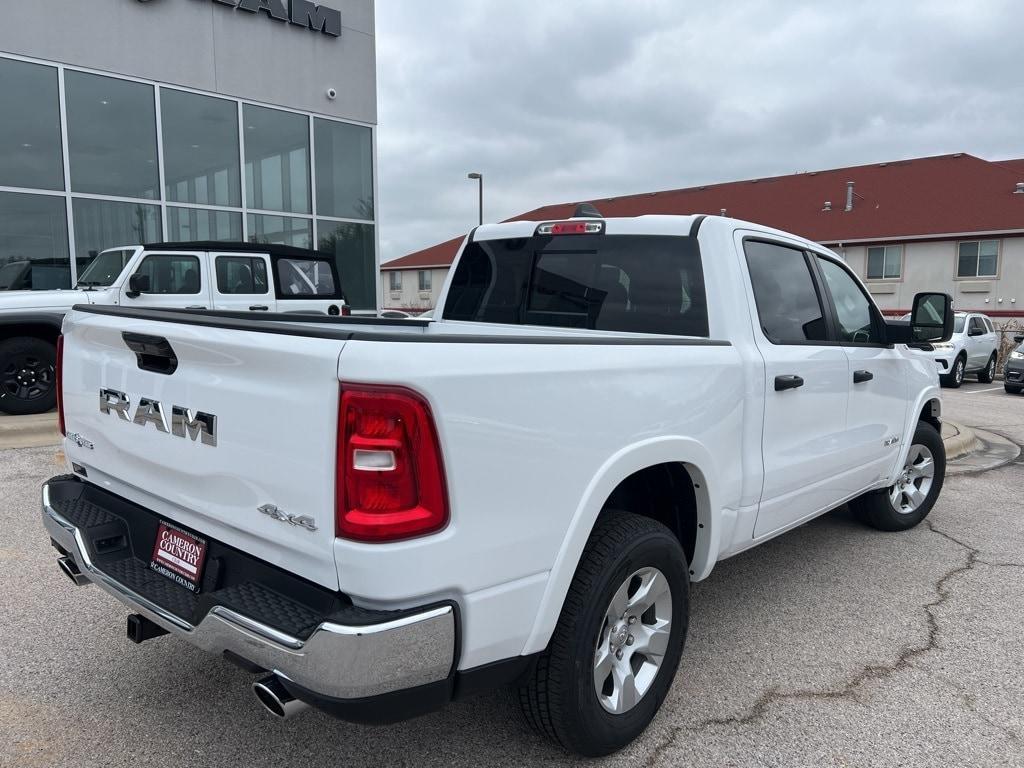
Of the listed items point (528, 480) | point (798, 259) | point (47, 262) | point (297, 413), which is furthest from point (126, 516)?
point (47, 262)

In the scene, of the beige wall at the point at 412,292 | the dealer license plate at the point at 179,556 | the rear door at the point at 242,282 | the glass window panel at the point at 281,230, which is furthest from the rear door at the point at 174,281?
the beige wall at the point at 412,292

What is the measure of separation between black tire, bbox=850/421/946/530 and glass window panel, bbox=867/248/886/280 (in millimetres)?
27815

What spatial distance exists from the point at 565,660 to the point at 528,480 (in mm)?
618

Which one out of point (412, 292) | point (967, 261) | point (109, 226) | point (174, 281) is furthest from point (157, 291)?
point (412, 292)

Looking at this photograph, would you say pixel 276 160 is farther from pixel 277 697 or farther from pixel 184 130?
pixel 277 697

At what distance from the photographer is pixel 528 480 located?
6.89 feet

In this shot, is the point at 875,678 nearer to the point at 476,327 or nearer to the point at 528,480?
the point at 528,480

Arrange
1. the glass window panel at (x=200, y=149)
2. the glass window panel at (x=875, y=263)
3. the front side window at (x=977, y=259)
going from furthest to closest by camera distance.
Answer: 1. the glass window panel at (x=875, y=263)
2. the front side window at (x=977, y=259)
3. the glass window panel at (x=200, y=149)

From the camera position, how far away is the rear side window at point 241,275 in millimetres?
9477

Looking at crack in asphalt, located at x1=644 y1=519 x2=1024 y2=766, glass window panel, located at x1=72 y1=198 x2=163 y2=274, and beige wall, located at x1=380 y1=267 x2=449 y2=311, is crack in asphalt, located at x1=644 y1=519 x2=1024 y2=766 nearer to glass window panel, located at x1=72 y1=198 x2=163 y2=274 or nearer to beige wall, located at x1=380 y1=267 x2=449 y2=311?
glass window panel, located at x1=72 y1=198 x2=163 y2=274

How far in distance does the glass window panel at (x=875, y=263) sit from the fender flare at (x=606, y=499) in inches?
1214

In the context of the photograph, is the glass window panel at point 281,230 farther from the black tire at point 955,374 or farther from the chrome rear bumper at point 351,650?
the black tire at point 955,374

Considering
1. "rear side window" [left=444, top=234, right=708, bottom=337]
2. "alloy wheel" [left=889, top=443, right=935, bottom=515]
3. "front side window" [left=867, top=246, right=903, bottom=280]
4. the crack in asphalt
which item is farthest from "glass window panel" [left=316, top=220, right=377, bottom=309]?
"front side window" [left=867, top=246, right=903, bottom=280]

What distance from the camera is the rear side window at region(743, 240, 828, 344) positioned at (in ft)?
11.2
